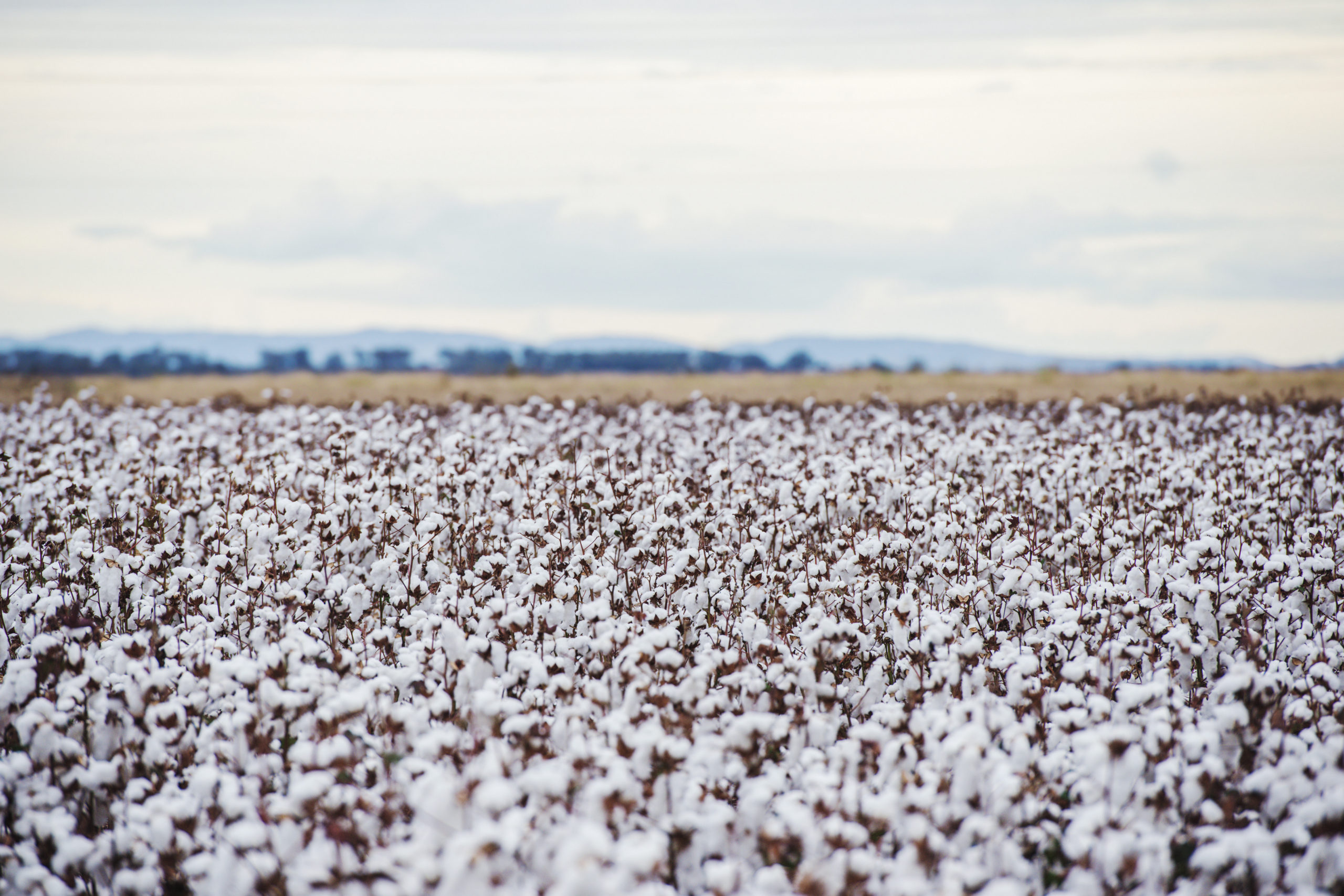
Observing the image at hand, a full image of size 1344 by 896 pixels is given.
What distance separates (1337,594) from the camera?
6.70 meters

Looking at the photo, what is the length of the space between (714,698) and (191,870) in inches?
93.5

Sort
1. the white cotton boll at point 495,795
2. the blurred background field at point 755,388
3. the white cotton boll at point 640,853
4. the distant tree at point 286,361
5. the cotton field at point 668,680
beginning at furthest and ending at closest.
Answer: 1. the distant tree at point 286,361
2. the blurred background field at point 755,388
3. the cotton field at point 668,680
4. the white cotton boll at point 495,795
5. the white cotton boll at point 640,853

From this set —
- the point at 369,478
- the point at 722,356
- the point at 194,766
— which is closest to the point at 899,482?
the point at 369,478

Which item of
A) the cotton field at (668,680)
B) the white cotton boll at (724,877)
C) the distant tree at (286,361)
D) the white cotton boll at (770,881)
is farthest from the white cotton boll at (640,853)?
the distant tree at (286,361)

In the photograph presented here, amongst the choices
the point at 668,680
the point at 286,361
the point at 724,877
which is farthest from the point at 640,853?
the point at 286,361

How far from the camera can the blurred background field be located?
2356 cm

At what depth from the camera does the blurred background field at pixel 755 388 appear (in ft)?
77.3

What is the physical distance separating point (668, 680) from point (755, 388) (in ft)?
81.5

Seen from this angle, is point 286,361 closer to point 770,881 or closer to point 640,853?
point 770,881

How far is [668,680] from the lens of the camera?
6.01m

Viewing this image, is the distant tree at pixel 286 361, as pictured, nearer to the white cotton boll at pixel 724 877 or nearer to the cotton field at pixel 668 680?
the cotton field at pixel 668 680

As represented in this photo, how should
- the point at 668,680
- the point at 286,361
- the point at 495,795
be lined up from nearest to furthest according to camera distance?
1. the point at 495,795
2. the point at 668,680
3. the point at 286,361

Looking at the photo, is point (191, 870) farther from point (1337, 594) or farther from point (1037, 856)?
point (1337, 594)

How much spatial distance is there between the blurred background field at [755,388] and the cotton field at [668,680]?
11.7 metres
